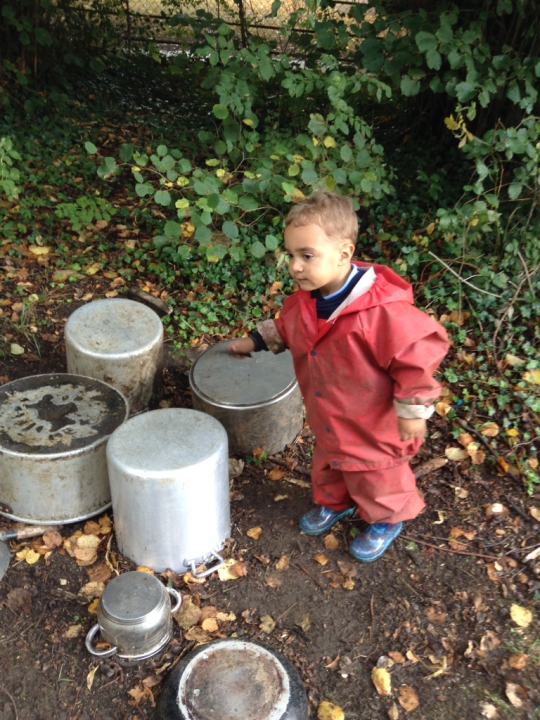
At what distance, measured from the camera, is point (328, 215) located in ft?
7.55

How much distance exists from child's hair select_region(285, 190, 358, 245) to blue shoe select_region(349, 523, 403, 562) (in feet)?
4.65

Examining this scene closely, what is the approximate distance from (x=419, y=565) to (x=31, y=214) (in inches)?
175

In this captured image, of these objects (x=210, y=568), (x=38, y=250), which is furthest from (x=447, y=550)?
(x=38, y=250)

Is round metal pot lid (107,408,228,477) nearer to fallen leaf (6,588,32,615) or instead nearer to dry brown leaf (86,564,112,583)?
dry brown leaf (86,564,112,583)

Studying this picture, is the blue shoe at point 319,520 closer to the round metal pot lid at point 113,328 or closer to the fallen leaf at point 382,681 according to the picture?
the fallen leaf at point 382,681

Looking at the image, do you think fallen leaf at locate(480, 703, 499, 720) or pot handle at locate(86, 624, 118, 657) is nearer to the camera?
fallen leaf at locate(480, 703, 499, 720)

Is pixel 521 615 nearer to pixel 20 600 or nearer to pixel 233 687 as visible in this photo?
pixel 233 687

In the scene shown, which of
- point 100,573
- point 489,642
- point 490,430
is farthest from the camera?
point 490,430

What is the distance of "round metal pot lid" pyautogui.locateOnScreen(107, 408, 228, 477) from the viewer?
262 cm

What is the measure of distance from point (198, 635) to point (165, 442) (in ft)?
2.72

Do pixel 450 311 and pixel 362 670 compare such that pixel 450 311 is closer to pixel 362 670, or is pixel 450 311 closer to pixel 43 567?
pixel 362 670

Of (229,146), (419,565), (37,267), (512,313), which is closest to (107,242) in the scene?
(37,267)

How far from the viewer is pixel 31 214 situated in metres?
5.49

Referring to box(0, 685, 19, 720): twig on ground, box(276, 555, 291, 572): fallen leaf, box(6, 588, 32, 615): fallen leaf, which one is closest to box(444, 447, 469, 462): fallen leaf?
box(276, 555, 291, 572): fallen leaf
